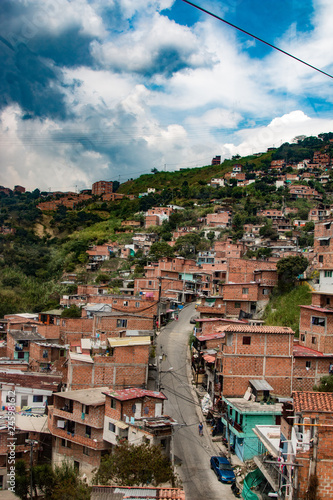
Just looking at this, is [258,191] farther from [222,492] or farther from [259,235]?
[222,492]

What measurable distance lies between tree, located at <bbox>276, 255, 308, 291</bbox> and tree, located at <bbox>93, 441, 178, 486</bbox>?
1493 cm

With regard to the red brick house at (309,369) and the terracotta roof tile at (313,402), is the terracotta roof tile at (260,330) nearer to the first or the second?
the red brick house at (309,369)

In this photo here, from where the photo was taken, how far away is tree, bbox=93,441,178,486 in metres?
11.2

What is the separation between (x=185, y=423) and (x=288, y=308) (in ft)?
28.7

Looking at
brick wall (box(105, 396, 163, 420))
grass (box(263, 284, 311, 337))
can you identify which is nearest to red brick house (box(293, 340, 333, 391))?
grass (box(263, 284, 311, 337))

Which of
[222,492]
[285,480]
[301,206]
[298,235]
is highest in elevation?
[301,206]

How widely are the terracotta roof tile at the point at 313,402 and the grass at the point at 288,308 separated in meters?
11.4

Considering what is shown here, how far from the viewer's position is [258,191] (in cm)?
6500

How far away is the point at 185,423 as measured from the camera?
651 inches

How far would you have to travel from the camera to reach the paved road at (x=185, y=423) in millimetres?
12453

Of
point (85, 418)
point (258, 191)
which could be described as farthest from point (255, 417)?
point (258, 191)

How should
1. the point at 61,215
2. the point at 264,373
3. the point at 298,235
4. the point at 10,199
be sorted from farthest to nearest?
the point at 10,199 → the point at 61,215 → the point at 298,235 → the point at 264,373

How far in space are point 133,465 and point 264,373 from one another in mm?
6750

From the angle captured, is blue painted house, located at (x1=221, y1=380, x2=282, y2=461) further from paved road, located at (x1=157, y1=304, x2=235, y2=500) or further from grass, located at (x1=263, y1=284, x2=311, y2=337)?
grass, located at (x1=263, y1=284, x2=311, y2=337)
